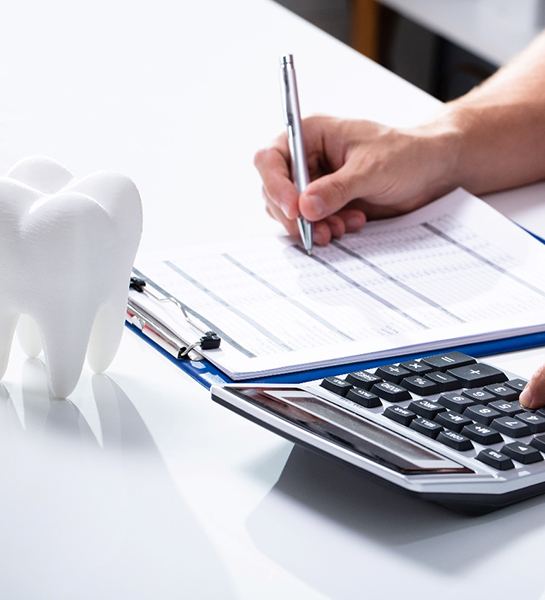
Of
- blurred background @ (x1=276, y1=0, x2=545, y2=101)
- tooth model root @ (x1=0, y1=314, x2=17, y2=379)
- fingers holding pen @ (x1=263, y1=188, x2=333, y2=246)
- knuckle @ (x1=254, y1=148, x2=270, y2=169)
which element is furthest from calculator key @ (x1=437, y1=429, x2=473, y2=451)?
blurred background @ (x1=276, y1=0, x2=545, y2=101)

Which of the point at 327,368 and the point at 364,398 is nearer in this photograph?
the point at 364,398

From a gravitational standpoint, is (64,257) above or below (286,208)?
above

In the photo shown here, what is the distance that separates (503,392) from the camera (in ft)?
2.31

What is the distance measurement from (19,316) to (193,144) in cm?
53

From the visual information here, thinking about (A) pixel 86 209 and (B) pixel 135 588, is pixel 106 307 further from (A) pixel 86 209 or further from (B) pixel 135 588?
(B) pixel 135 588

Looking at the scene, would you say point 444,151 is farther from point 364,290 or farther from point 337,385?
point 337,385

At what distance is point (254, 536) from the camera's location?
60 centimetres

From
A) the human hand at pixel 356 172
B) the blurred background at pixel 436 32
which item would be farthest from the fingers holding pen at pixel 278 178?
the blurred background at pixel 436 32

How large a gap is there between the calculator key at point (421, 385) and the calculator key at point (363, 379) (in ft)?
0.06

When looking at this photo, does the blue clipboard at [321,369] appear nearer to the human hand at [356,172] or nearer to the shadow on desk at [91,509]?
the shadow on desk at [91,509]

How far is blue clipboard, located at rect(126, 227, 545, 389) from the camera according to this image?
2.52 ft

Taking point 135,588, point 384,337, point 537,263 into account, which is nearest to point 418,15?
point 537,263

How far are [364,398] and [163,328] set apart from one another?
0.60ft

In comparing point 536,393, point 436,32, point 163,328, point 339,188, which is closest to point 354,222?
point 339,188
